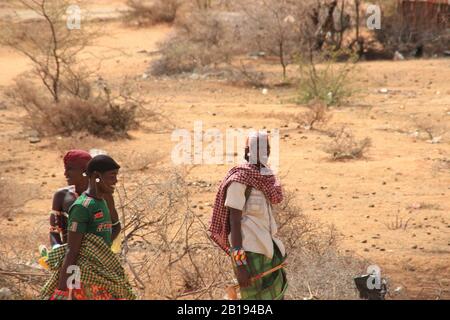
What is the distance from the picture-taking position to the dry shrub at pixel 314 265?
570 cm

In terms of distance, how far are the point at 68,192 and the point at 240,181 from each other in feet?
2.97

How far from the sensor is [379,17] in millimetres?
20922

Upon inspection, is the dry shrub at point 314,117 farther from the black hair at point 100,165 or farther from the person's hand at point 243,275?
the black hair at point 100,165

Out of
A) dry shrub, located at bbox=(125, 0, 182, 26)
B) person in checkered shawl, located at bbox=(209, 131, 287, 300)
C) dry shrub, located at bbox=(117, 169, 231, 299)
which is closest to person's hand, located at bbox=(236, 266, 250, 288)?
person in checkered shawl, located at bbox=(209, 131, 287, 300)

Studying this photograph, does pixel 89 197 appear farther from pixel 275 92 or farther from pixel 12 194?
pixel 275 92

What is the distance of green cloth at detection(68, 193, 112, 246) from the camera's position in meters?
4.43

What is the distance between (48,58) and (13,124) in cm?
144

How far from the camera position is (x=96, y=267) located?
4.51 metres

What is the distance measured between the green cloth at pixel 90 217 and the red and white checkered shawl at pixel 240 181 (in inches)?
23.7

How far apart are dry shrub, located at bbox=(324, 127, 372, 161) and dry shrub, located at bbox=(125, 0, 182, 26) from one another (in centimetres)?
1456

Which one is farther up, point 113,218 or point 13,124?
point 113,218

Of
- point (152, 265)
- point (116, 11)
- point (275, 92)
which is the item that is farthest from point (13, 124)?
point (116, 11)

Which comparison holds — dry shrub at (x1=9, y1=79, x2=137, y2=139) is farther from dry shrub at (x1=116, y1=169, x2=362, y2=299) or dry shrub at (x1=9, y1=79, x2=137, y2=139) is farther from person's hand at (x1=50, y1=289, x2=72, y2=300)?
person's hand at (x1=50, y1=289, x2=72, y2=300)
